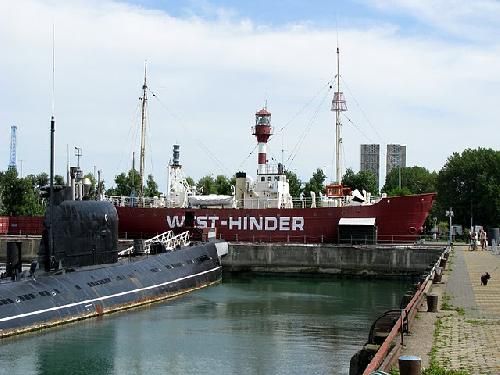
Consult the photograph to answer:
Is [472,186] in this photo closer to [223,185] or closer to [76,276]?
[223,185]

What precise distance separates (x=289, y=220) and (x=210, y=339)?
98.4 feet

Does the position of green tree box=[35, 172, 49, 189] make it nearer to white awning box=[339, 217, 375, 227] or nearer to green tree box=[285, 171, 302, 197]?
green tree box=[285, 171, 302, 197]

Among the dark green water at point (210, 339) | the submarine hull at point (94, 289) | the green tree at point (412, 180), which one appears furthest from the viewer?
the green tree at point (412, 180)

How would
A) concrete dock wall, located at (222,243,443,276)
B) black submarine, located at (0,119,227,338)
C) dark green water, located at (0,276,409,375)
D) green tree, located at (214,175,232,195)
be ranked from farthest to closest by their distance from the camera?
green tree, located at (214,175,232,195), concrete dock wall, located at (222,243,443,276), black submarine, located at (0,119,227,338), dark green water, located at (0,276,409,375)

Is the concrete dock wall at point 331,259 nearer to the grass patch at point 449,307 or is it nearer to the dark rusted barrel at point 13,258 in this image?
the dark rusted barrel at point 13,258

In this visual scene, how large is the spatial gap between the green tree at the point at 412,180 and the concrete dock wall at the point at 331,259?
268ft

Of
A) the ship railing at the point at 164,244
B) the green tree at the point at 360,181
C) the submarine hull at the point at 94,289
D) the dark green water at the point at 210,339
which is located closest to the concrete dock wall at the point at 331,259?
the ship railing at the point at 164,244

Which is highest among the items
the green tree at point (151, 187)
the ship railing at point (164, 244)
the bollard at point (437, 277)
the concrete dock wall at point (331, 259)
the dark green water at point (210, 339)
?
the green tree at point (151, 187)

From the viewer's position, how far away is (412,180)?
140m

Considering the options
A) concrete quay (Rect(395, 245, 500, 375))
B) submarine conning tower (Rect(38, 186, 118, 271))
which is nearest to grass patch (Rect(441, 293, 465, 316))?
concrete quay (Rect(395, 245, 500, 375))

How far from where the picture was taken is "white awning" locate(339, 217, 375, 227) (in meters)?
51.0

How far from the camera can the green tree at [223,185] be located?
4087 inches

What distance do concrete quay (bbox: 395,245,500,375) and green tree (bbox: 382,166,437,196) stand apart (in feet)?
339

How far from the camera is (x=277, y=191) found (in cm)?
5684
